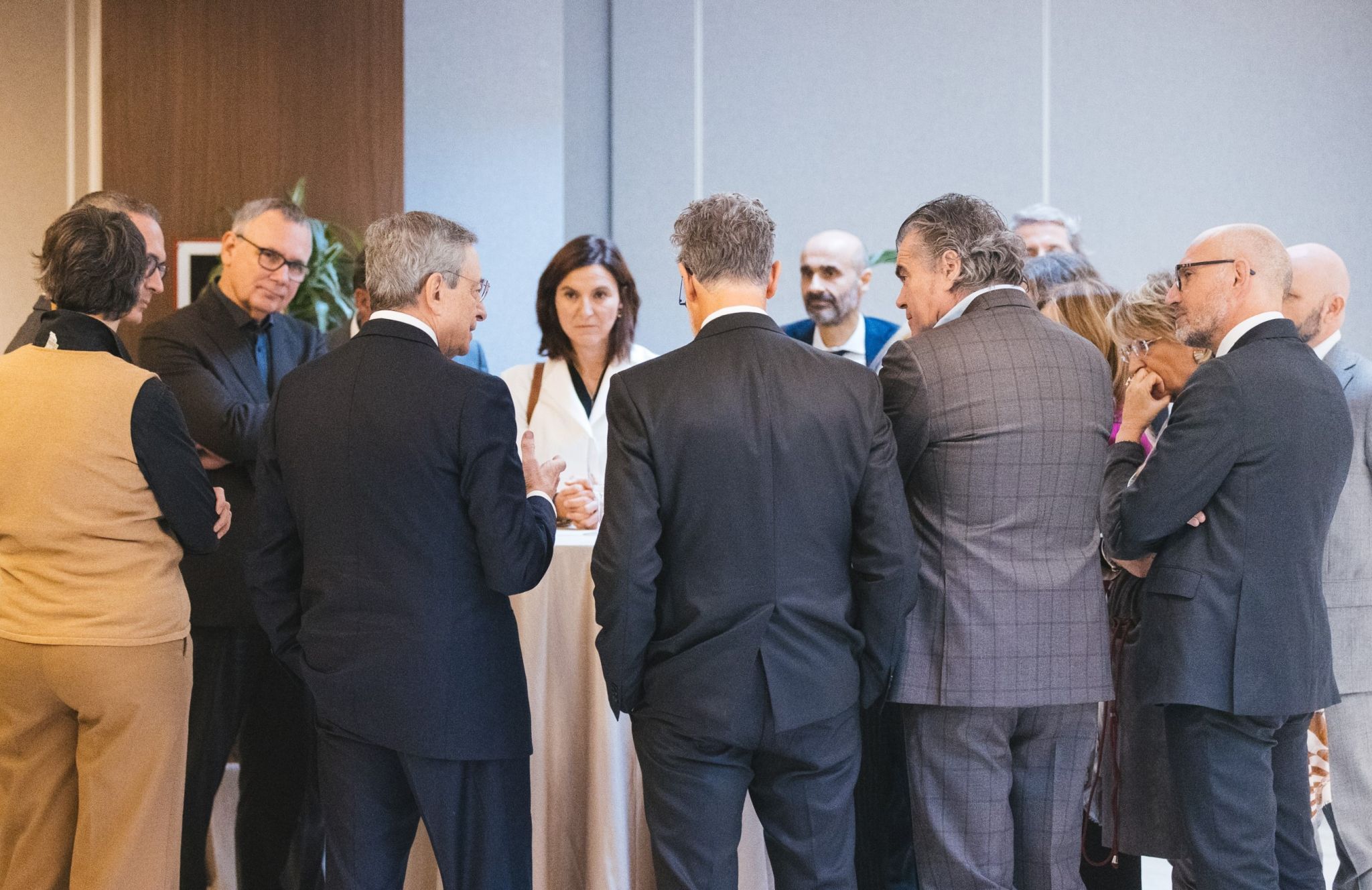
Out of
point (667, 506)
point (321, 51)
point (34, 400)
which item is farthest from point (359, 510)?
point (321, 51)

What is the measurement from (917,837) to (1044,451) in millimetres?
815

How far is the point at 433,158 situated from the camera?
5.58 m

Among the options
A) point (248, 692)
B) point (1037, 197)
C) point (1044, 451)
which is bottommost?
point (248, 692)

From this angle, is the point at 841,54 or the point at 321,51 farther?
the point at 841,54

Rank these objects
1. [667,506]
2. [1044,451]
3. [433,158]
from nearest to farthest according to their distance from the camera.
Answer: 1. [667,506]
2. [1044,451]
3. [433,158]

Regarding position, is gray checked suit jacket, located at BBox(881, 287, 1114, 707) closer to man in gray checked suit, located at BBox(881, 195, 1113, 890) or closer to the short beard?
man in gray checked suit, located at BBox(881, 195, 1113, 890)

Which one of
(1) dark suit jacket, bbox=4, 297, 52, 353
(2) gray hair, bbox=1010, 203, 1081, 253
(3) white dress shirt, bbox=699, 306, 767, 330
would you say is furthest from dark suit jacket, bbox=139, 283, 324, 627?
(2) gray hair, bbox=1010, 203, 1081, 253

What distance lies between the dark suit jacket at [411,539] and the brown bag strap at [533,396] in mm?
1512

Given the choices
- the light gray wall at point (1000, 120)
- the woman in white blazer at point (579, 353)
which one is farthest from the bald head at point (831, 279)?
the light gray wall at point (1000, 120)

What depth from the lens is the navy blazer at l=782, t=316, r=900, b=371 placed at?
4.72m

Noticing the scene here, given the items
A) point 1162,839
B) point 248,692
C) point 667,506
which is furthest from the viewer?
point 248,692

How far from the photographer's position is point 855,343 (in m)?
4.64

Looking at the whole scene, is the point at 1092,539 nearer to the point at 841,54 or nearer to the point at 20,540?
the point at 20,540

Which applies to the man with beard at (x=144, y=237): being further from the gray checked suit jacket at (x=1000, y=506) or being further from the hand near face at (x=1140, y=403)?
the hand near face at (x=1140, y=403)
